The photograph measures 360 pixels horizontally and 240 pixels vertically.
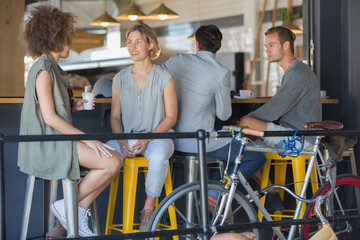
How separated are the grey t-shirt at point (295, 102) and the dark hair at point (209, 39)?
513 millimetres

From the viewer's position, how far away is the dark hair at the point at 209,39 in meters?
3.73

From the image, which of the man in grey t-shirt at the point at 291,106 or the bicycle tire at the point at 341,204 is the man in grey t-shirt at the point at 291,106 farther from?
the bicycle tire at the point at 341,204

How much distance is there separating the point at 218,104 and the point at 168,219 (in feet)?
2.51

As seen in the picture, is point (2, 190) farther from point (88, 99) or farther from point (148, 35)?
point (148, 35)

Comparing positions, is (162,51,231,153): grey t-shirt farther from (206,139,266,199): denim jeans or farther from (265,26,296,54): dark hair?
(265,26,296,54): dark hair

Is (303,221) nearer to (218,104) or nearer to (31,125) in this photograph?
(218,104)

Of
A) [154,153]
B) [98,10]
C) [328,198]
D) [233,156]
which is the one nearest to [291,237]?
[328,198]

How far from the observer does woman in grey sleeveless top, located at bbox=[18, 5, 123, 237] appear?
2.92 m

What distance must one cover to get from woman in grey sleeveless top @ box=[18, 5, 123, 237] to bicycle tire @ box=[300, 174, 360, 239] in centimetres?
115

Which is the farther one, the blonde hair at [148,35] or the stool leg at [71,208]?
the blonde hair at [148,35]

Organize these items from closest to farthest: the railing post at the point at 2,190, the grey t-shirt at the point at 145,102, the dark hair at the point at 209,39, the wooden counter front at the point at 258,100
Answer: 1. the railing post at the point at 2,190
2. the grey t-shirt at the point at 145,102
3. the dark hair at the point at 209,39
4. the wooden counter front at the point at 258,100

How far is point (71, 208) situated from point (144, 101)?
0.81 metres

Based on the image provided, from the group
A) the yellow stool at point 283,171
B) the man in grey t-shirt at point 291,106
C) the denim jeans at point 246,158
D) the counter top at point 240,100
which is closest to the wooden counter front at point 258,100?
the counter top at point 240,100

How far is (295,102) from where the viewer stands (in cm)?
387
